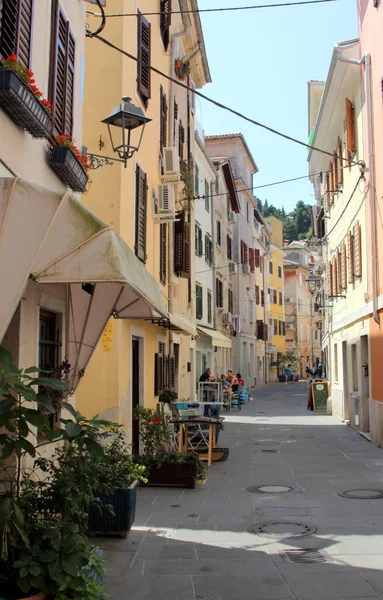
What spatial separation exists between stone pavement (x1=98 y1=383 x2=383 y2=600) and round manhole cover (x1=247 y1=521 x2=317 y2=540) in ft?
0.04

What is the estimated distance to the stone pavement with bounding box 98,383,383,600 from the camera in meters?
5.39

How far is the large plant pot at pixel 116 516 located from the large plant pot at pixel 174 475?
2.83m

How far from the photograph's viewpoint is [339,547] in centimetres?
653

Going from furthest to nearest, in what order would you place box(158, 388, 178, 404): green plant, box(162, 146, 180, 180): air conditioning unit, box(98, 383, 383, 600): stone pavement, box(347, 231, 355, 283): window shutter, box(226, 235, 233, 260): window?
1. box(226, 235, 233, 260): window
2. box(347, 231, 355, 283): window shutter
3. box(162, 146, 180, 180): air conditioning unit
4. box(158, 388, 178, 404): green plant
5. box(98, 383, 383, 600): stone pavement

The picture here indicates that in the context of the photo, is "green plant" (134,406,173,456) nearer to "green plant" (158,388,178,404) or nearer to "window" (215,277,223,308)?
"green plant" (158,388,178,404)

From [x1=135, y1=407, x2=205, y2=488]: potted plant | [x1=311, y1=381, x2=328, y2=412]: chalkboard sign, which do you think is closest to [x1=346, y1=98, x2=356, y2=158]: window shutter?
[x1=135, y1=407, x2=205, y2=488]: potted plant

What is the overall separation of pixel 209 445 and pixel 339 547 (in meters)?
5.46

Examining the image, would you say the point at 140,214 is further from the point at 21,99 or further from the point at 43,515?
the point at 43,515

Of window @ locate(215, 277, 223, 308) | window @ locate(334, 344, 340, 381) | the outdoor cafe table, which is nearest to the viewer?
the outdoor cafe table

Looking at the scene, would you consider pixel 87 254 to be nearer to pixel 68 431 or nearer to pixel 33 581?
pixel 68 431

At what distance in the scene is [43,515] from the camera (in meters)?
4.41

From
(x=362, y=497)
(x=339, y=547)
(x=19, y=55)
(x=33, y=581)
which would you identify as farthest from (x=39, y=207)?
(x=362, y=497)

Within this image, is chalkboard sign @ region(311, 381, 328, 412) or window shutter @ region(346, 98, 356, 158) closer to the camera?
window shutter @ region(346, 98, 356, 158)

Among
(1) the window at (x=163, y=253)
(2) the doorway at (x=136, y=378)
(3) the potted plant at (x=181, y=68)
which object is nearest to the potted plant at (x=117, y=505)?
(2) the doorway at (x=136, y=378)
